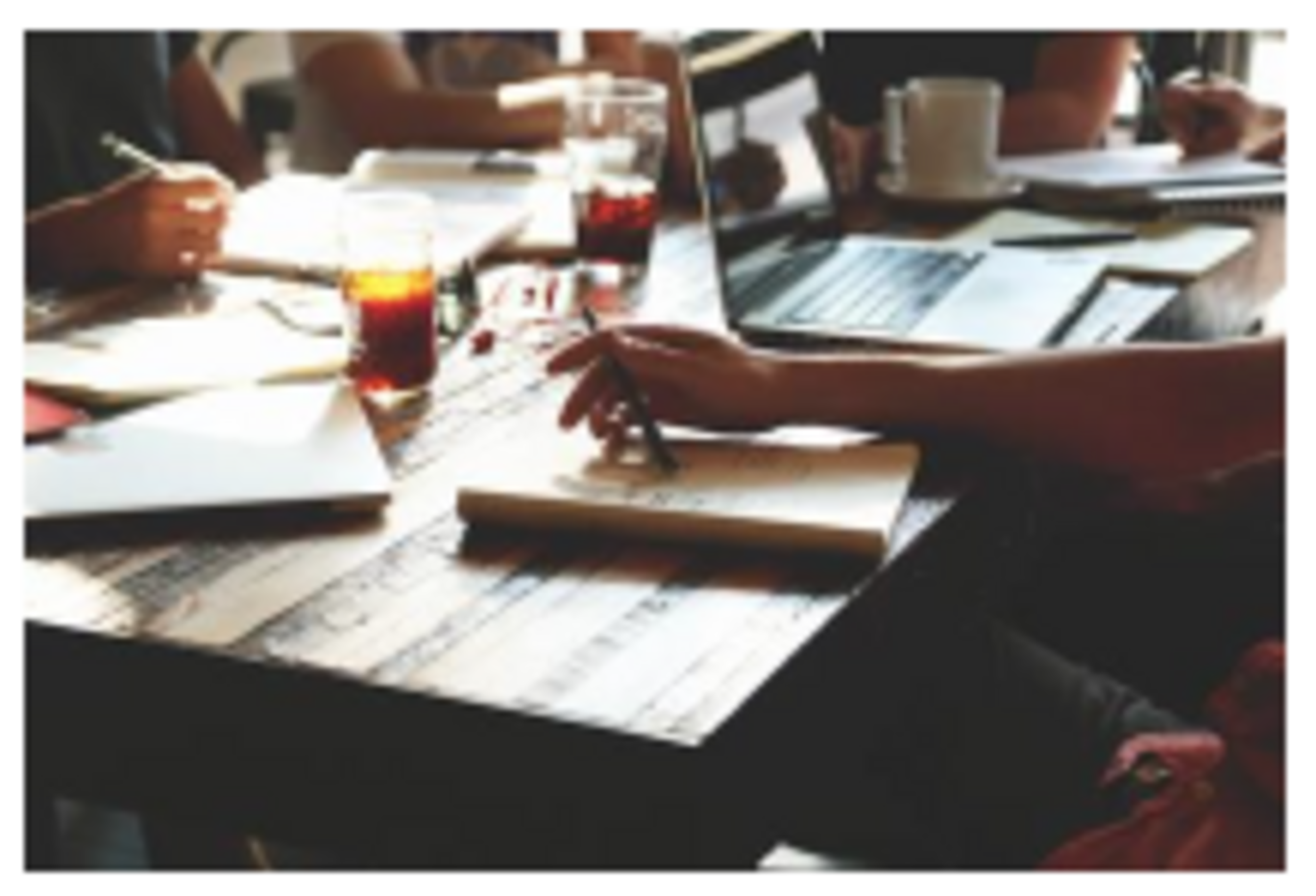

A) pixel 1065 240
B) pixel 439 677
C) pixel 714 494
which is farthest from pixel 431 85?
pixel 439 677

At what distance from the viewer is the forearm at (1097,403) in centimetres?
118

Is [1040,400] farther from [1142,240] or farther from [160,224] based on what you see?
[160,224]

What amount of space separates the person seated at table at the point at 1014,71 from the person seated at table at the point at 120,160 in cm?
95

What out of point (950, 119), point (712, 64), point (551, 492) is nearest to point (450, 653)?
point (551, 492)

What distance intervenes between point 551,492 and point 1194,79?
61.3 inches

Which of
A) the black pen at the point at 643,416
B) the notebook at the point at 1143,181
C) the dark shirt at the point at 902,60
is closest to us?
the black pen at the point at 643,416

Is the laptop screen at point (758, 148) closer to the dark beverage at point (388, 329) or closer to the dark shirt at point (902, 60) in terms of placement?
the dark beverage at point (388, 329)

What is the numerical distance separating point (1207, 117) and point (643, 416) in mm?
1355

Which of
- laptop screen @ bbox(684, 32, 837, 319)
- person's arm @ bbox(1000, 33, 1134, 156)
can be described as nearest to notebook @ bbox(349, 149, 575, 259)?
laptop screen @ bbox(684, 32, 837, 319)

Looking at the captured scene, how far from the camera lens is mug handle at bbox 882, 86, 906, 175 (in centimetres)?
208

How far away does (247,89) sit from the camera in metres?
3.96

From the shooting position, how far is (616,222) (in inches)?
67.0

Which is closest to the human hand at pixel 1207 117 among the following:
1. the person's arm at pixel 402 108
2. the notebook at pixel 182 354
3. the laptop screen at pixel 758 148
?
the laptop screen at pixel 758 148

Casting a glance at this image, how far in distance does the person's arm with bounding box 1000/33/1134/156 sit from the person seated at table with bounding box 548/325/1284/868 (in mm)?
1233
